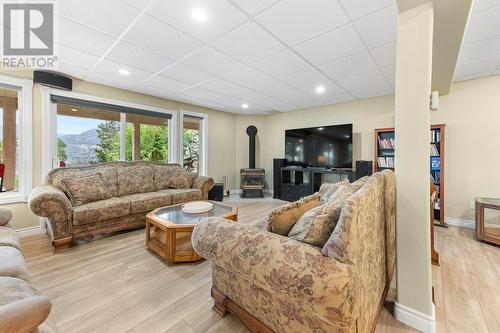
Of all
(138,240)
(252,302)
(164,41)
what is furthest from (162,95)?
(252,302)

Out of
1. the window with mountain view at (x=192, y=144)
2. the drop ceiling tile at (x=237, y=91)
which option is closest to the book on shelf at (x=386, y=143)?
the drop ceiling tile at (x=237, y=91)

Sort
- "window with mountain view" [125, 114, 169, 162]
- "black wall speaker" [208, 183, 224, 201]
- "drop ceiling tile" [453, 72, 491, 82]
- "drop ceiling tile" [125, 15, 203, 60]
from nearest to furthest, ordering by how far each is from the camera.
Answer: "drop ceiling tile" [125, 15, 203, 60] < "drop ceiling tile" [453, 72, 491, 82] < "window with mountain view" [125, 114, 169, 162] < "black wall speaker" [208, 183, 224, 201]

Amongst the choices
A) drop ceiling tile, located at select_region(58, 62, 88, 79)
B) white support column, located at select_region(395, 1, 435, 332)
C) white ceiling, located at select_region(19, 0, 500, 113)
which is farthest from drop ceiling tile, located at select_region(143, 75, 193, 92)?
white support column, located at select_region(395, 1, 435, 332)

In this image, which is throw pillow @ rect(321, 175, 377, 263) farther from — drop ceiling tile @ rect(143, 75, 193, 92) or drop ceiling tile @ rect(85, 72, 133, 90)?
drop ceiling tile @ rect(85, 72, 133, 90)

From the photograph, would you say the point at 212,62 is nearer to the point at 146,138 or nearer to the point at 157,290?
the point at 146,138

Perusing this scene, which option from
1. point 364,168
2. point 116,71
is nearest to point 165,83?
point 116,71

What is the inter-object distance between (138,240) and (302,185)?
11.7ft

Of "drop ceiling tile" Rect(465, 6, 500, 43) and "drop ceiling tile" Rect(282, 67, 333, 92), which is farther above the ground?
"drop ceiling tile" Rect(282, 67, 333, 92)

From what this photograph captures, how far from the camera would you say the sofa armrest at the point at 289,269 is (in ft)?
2.68

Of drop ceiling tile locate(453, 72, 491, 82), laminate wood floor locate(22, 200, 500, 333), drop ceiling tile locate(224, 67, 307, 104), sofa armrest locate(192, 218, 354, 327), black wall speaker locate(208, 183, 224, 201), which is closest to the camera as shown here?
sofa armrest locate(192, 218, 354, 327)

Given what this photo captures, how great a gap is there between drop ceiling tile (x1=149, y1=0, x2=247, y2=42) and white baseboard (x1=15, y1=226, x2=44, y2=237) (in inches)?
133

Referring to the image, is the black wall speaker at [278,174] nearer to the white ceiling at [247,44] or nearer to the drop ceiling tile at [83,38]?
the white ceiling at [247,44]

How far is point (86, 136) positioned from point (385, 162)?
545cm

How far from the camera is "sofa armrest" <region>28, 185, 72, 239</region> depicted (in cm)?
232
